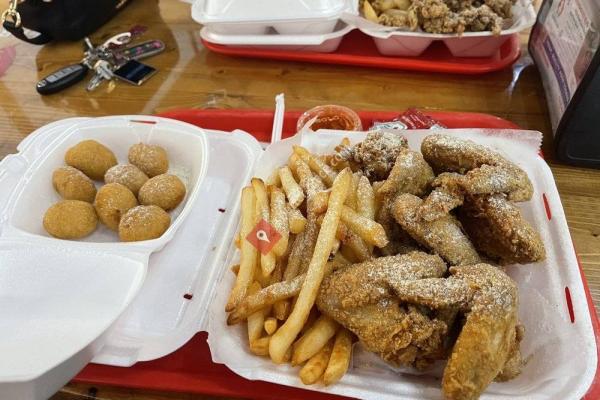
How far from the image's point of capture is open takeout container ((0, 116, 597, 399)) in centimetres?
126

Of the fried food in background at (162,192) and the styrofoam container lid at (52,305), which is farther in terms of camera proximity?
the fried food in background at (162,192)

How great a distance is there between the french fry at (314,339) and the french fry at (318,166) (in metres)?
0.50

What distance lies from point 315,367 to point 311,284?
0.22m

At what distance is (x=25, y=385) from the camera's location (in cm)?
124

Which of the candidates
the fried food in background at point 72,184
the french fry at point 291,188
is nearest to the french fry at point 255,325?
the french fry at point 291,188

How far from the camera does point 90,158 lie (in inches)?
77.6

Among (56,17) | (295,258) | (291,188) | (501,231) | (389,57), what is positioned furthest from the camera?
(56,17)

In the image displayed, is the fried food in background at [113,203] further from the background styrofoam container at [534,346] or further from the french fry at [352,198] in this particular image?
the french fry at [352,198]

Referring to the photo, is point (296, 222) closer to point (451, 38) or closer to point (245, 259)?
point (245, 259)

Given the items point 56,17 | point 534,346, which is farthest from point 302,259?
point 56,17

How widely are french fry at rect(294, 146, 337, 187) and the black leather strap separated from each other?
2159 millimetres

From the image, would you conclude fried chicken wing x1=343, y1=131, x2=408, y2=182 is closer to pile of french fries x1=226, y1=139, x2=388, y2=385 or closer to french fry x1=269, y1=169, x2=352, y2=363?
pile of french fries x1=226, y1=139, x2=388, y2=385

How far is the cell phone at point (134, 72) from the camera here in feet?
9.09

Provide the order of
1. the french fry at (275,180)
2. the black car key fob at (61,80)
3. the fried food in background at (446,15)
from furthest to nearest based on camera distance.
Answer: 1. the black car key fob at (61,80)
2. the fried food in background at (446,15)
3. the french fry at (275,180)
